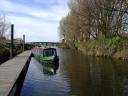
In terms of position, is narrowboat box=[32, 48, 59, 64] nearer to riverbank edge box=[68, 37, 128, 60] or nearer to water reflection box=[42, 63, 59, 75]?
water reflection box=[42, 63, 59, 75]

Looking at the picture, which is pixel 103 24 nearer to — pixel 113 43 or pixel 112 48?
pixel 113 43

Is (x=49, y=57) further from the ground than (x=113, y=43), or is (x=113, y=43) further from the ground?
(x=113, y=43)

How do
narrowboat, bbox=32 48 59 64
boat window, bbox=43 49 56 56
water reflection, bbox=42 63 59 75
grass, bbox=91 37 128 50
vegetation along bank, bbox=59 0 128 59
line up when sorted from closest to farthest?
1. water reflection, bbox=42 63 59 75
2. narrowboat, bbox=32 48 59 64
3. boat window, bbox=43 49 56 56
4. grass, bbox=91 37 128 50
5. vegetation along bank, bbox=59 0 128 59

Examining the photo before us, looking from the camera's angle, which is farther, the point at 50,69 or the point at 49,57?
the point at 49,57

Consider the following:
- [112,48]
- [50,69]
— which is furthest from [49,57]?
[112,48]

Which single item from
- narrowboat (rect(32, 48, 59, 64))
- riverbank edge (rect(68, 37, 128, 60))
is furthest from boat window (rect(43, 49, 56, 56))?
riverbank edge (rect(68, 37, 128, 60))

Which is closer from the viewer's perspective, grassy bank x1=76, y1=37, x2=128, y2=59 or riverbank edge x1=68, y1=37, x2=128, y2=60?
riverbank edge x1=68, y1=37, x2=128, y2=60

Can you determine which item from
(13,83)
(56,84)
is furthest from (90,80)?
(13,83)

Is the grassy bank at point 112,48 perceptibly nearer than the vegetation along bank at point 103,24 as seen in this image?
Yes

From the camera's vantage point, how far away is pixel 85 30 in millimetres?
74688

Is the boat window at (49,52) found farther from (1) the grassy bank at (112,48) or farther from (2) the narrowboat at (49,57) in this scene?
(1) the grassy bank at (112,48)

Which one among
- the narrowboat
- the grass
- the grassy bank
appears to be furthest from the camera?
the grass

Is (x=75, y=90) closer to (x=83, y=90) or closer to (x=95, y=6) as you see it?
(x=83, y=90)

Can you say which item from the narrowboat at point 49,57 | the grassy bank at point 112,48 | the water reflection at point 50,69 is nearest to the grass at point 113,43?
the grassy bank at point 112,48
